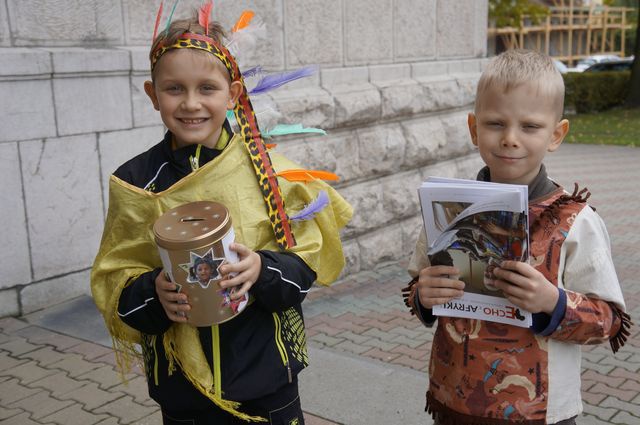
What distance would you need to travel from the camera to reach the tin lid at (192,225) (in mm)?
1758

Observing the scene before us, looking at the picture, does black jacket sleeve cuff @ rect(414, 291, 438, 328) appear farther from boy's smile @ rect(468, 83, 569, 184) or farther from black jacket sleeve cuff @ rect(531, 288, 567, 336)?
boy's smile @ rect(468, 83, 569, 184)

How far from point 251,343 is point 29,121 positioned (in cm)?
295

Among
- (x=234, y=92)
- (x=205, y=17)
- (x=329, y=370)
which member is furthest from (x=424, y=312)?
(x=329, y=370)

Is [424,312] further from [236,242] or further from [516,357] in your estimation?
[236,242]

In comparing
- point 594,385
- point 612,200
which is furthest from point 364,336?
point 612,200

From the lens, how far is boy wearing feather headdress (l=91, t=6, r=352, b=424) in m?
2.04

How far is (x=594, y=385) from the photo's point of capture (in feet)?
13.1

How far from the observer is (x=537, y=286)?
6.12ft

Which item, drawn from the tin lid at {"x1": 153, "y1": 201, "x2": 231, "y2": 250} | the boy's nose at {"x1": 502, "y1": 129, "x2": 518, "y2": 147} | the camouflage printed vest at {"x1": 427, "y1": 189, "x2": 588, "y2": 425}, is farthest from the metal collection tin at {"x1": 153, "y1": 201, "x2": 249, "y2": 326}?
the boy's nose at {"x1": 502, "y1": 129, "x2": 518, "y2": 147}

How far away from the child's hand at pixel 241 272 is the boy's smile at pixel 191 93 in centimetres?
39

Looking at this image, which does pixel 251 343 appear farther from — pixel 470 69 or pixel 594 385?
pixel 470 69

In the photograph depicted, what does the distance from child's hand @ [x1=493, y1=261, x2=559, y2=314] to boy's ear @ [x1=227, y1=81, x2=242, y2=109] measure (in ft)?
3.06

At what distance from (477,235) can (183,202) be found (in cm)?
82

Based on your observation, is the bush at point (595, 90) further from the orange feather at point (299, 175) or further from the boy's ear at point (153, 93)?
the boy's ear at point (153, 93)
